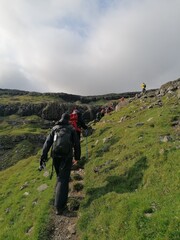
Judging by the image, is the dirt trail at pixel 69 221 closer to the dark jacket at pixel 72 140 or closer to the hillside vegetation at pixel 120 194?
the hillside vegetation at pixel 120 194

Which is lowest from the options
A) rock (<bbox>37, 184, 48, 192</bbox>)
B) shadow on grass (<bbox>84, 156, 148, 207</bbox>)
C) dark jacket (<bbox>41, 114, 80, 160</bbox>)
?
rock (<bbox>37, 184, 48, 192</bbox>)

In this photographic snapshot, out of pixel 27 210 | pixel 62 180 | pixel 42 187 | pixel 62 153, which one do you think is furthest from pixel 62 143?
pixel 42 187

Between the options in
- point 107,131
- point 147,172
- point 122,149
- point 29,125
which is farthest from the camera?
point 29,125

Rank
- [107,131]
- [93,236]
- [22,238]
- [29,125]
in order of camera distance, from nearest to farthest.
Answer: [93,236] → [22,238] → [107,131] → [29,125]

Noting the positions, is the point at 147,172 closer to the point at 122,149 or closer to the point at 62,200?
the point at 62,200

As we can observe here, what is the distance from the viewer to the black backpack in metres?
15.8

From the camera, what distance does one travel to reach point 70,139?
639 inches

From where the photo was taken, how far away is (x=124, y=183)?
16.0m

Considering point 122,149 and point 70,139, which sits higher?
point 70,139

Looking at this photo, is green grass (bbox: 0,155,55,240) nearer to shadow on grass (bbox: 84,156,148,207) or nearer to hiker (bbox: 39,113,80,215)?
hiker (bbox: 39,113,80,215)

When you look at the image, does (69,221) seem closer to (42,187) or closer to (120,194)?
(120,194)

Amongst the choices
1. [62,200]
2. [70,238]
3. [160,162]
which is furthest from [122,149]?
[70,238]

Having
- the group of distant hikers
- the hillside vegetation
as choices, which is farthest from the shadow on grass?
the group of distant hikers

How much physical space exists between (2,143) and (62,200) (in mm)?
125481
